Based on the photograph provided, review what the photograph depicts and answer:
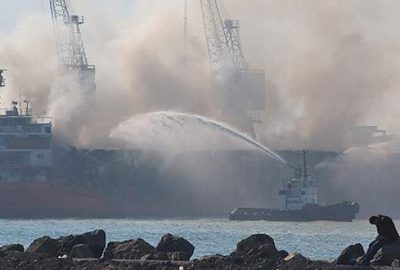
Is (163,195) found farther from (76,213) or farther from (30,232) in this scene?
(30,232)

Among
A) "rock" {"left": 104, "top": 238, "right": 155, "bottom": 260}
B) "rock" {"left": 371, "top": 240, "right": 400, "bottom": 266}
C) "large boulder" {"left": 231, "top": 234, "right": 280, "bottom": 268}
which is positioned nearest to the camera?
"rock" {"left": 371, "top": 240, "right": 400, "bottom": 266}

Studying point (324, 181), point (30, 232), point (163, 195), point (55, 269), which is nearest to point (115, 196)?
point (163, 195)

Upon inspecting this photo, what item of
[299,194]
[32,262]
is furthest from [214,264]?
[299,194]

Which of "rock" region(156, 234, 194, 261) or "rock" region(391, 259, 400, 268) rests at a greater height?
"rock" region(156, 234, 194, 261)

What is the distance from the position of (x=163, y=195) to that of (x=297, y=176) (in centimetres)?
2737

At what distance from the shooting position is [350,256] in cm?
4338

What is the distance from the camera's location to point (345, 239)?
95125 mm

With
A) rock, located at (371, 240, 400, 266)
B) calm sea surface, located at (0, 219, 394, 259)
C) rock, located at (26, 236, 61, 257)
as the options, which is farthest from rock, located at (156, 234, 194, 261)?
calm sea surface, located at (0, 219, 394, 259)

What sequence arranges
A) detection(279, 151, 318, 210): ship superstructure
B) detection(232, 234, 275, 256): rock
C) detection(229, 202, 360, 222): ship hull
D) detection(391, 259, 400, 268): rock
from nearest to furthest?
detection(391, 259, 400, 268): rock → detection(232, 234, 275, 256): rock → detection(229, 202, 360, 222): ship hull → detection(279, 151, 318, 210): ship superstructure

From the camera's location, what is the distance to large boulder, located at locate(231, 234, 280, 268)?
42388mm

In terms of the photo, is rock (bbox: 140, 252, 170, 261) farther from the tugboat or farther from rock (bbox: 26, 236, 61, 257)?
the tugboat

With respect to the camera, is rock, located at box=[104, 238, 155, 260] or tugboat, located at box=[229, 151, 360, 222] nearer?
rock, located at box=[104, 238, 155, 260]

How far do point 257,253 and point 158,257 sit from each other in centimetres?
306

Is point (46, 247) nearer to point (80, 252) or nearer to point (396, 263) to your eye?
point (80, 252)
